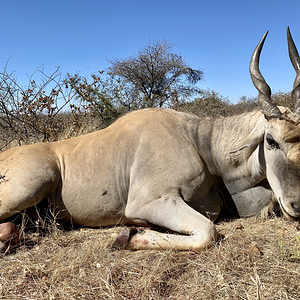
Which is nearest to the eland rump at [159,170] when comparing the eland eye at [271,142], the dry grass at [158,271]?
the eland eye at [271,142]

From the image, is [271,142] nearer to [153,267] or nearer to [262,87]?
[262,87]

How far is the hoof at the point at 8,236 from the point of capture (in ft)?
8.54

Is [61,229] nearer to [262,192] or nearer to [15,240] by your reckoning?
[15,240]

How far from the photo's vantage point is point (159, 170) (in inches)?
116

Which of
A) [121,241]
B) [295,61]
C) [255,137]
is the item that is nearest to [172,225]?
[121,241]

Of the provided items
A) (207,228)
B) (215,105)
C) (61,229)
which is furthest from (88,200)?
(215,105)

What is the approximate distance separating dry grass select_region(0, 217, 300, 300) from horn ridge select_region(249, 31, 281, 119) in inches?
41.4

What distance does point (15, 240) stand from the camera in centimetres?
270

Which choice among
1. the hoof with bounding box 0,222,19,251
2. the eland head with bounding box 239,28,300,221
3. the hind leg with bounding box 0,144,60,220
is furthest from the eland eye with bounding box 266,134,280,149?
the hoof with bounding box 0,222,19,251

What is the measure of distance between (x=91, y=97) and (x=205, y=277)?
680cm

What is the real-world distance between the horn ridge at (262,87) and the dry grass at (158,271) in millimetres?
1052

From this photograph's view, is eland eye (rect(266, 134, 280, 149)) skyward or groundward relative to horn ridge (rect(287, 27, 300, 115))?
groundward

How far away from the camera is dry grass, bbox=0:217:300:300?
1.80 meters

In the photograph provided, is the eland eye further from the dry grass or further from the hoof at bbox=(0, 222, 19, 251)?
the hoof at bbox=(0, 222, 19, 251)
